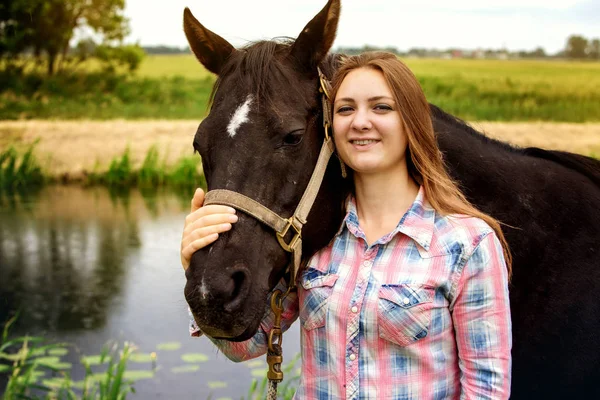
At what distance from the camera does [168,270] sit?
23.2 ft

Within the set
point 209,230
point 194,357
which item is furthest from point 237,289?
point 194,357

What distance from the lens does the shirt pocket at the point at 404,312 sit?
1.62 m

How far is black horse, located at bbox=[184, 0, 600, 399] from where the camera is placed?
1.68m

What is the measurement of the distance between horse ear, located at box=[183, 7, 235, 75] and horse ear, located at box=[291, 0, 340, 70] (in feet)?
0.74

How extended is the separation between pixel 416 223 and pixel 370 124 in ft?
0.93

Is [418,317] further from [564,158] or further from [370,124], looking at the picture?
[564,158]

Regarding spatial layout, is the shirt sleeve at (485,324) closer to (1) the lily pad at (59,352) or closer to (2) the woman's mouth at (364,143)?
(2) the woman's mouth at (364,143)

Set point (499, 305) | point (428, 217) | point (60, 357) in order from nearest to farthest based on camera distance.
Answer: point (499, 305) → point (428, 217) → point (60, 357)

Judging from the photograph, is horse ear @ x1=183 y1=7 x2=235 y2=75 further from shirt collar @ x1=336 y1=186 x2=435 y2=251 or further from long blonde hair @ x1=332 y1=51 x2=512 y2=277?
shirt collar @ x1=336 y1=186 x2=435 y2=251

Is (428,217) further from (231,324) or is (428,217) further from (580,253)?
(580,253)

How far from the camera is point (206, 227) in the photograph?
1.66 metres

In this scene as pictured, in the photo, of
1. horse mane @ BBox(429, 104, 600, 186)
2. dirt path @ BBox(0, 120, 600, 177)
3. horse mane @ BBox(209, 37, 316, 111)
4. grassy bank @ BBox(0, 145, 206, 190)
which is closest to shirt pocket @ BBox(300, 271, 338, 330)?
horse mane @ BBox(209, 37, 316, 111)

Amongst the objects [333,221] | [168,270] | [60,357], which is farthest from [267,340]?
[168,270]

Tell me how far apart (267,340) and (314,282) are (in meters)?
0.25
